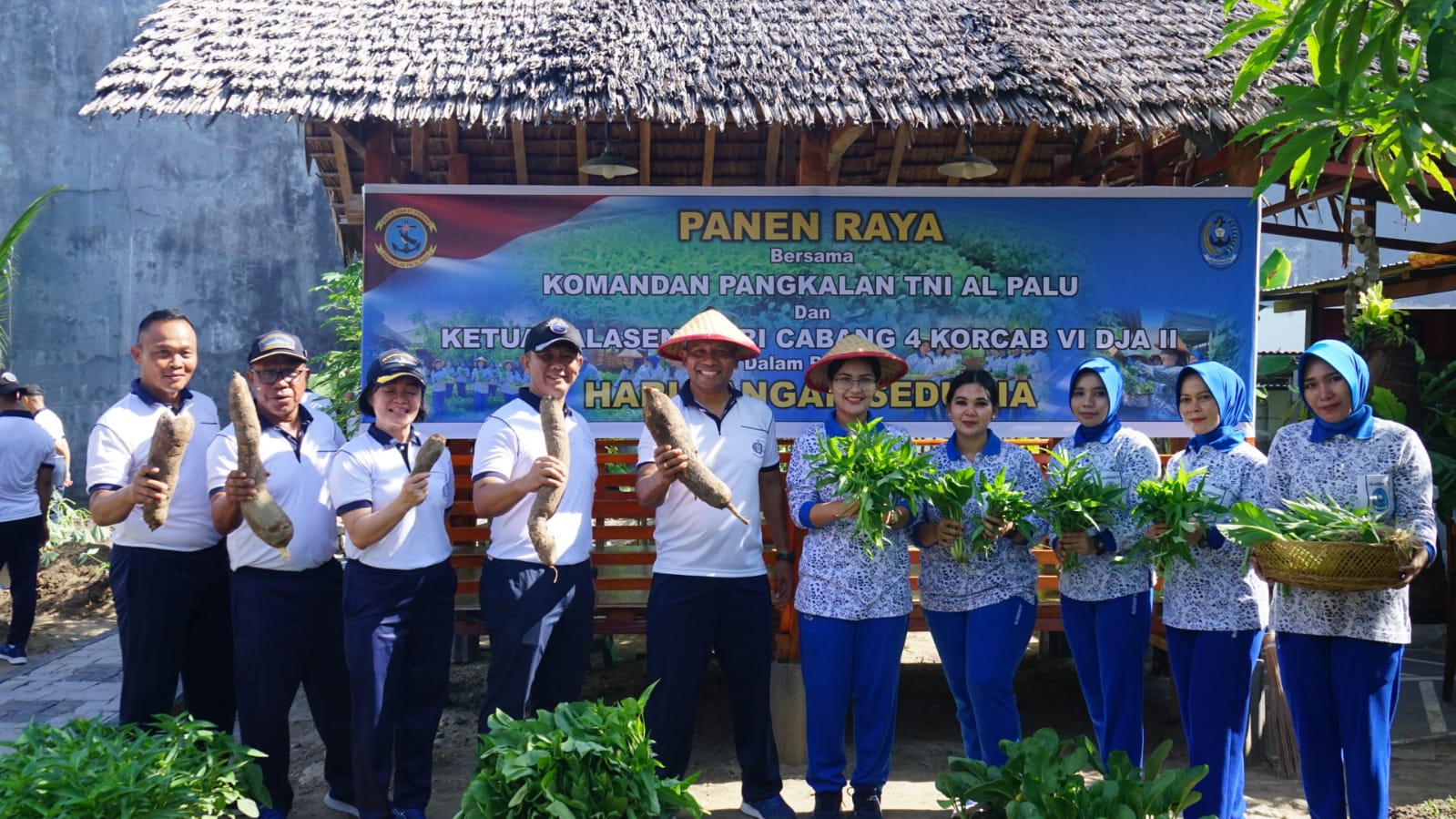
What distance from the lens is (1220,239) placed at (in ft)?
19.4

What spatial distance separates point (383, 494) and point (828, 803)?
2119 millimetres

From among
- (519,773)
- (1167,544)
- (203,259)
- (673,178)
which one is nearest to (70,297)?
(203,259)

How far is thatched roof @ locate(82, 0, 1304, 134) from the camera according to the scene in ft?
17.2

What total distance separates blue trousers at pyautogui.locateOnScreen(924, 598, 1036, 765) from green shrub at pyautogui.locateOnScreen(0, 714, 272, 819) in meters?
2.71

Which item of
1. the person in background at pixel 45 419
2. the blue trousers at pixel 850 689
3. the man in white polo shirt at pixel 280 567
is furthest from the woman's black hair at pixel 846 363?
the person in background at pixel 45 419

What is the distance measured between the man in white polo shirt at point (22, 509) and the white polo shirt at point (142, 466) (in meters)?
4.03

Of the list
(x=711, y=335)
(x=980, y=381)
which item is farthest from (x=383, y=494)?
(x=980, y=381)

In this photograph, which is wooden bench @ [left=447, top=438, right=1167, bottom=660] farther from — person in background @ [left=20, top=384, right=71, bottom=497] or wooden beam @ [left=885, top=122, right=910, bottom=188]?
person in background @ [left=20, top=384, right=71, bottom=497]

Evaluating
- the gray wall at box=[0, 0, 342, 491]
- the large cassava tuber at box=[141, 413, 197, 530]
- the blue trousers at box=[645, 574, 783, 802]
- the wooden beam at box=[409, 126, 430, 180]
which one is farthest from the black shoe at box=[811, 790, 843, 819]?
the gray wall at box=[0, 0, 342, 491]

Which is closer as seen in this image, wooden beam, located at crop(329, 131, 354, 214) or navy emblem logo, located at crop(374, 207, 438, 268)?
navy emblem logo, located at crop(374, 207, 438, 268)

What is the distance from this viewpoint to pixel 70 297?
1496cm

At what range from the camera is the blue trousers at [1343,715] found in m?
3.78

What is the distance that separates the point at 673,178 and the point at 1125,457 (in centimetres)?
390

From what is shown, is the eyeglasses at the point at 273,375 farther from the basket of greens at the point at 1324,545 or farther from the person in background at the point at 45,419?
the person in background at the point at 45,419
